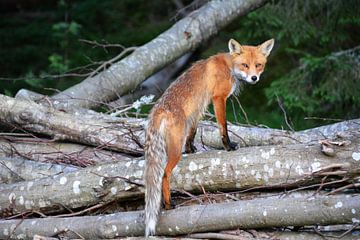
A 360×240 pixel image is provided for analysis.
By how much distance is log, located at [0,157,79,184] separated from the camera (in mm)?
6984

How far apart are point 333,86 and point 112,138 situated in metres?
3.99

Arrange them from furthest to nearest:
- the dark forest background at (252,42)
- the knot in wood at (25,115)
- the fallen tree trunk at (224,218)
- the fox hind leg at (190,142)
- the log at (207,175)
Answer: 1. the dark forest background at (252,42)
2. the knot in wood at (25,115)
3. the fox hind leg at (190,142)
4. the log at (207,175)
5. the fallen tree trunk at (224,218)

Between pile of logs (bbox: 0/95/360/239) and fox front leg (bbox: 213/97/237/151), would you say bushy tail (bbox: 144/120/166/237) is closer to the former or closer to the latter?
pile of logs (bbox: 0/95/360/239)

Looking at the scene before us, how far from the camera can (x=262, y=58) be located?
6652 millimetres

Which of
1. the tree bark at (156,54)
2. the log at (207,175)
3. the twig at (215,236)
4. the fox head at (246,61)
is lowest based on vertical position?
Answer: the twig at (215,236)

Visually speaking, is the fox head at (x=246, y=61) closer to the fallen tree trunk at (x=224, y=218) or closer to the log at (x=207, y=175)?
the log at (x=207, y=175)

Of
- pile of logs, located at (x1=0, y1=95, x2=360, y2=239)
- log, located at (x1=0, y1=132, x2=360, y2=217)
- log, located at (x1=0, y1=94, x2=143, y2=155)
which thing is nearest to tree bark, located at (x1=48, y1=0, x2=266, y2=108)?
log, located at (x1=0, y1=94, x2=143, y2=155)

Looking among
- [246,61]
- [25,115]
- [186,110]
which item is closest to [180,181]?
[186,110]

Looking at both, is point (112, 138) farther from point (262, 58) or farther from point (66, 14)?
point (66, 14)

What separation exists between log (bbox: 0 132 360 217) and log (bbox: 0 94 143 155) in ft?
2.61

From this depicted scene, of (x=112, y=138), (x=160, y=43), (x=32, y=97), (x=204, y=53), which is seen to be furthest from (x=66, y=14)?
(x=112, y=138)

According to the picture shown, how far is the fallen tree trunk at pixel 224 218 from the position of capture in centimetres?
510

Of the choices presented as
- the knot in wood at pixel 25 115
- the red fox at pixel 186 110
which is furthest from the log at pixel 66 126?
the red fox at pixel 186 110

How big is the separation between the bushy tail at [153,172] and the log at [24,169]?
1573 mm
